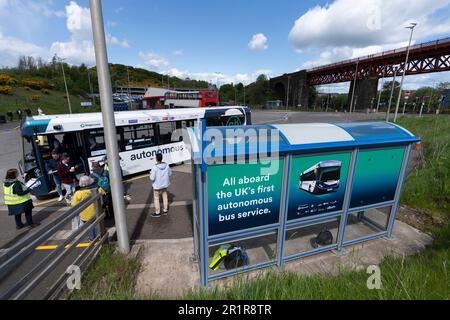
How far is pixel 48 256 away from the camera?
111 inches

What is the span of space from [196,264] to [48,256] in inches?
90.7

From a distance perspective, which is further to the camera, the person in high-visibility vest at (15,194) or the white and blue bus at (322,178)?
the person in high-visibility vest at (15,194)

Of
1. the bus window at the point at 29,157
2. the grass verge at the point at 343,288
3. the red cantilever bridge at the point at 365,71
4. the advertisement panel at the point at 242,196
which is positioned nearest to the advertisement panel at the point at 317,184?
the advertisement panel at the point at 242,196

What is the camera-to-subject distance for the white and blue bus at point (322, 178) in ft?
12.8

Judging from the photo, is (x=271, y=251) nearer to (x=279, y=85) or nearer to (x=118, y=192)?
(x=118, y=192)

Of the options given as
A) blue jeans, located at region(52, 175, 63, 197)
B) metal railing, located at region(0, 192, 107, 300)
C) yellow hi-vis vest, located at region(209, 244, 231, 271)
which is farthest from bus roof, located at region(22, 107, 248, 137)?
yellow hi-vis vest, located at region(209, 244, 231, 271)

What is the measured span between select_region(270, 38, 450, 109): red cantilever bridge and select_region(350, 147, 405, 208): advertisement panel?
94.2 ft

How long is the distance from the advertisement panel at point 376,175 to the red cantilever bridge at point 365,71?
94.2 feet

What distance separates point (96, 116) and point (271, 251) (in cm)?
723

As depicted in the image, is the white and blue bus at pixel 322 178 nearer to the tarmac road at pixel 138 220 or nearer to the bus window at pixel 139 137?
the tarmac road at pixel 138 220

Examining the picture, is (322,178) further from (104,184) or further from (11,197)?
(11,197)
